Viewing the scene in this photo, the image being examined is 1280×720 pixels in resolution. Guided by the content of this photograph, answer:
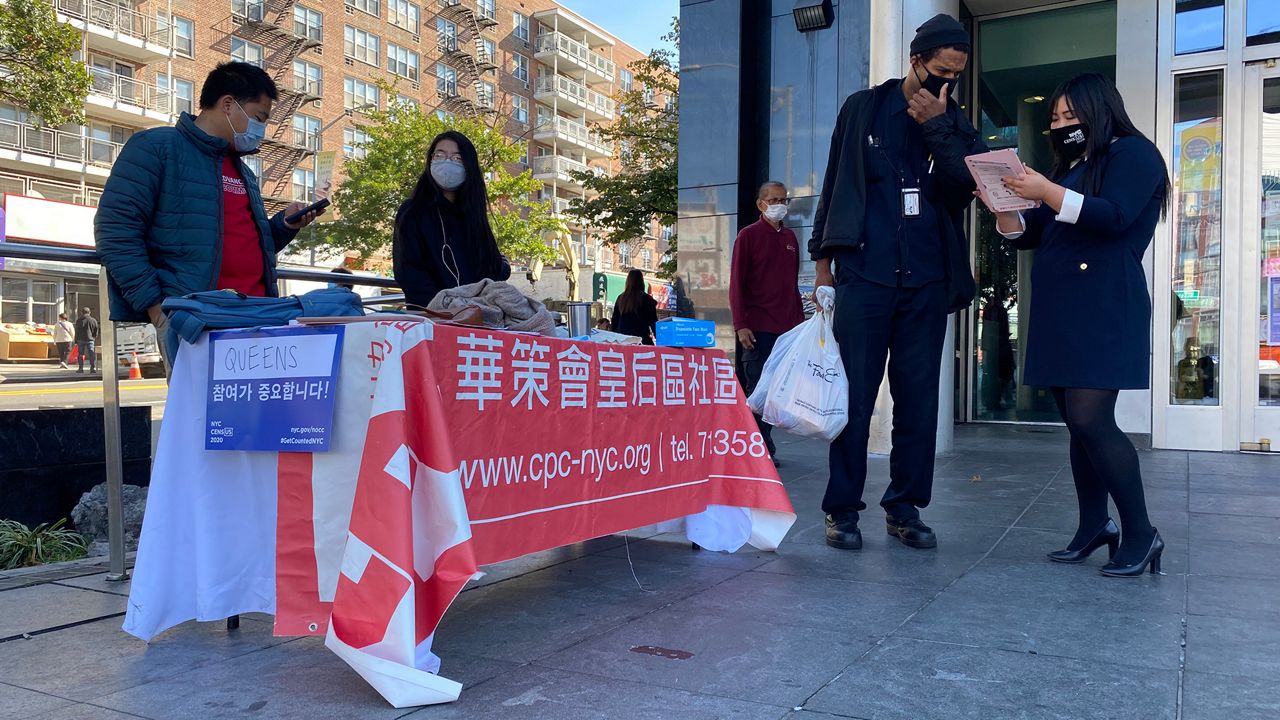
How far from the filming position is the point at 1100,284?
134 inches

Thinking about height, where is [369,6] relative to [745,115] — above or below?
above

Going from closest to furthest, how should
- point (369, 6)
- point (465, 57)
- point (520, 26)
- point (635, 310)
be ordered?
point (635, 310), point (369, 6), point (465, 57), point (520, 26)

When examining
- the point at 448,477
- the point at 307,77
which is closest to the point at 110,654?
the point at 448,477

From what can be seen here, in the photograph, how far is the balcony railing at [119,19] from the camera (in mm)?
31484

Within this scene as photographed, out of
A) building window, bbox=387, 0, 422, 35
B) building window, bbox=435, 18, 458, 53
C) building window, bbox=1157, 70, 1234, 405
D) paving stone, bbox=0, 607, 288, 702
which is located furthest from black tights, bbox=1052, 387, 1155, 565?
building window, bbox=435, 18, 458, 53

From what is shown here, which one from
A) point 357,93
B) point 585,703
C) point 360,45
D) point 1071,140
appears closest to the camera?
point 585,703

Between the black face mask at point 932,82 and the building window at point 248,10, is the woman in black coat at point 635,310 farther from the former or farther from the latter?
the building window at point 248,10

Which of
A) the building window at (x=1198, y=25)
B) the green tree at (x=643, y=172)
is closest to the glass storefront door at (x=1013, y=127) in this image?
the building window at (x=1198, y=25)

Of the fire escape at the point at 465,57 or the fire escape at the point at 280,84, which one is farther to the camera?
the fire escape at the point at 465,57

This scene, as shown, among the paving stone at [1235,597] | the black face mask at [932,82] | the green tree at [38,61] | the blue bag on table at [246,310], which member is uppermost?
the green tree at [38,61]

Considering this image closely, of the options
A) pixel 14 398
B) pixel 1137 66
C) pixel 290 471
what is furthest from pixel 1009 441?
pixel 14 398

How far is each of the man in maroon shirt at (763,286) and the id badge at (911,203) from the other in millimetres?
2620

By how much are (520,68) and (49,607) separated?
54.3m

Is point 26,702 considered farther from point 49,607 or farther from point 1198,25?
point 1198,25
